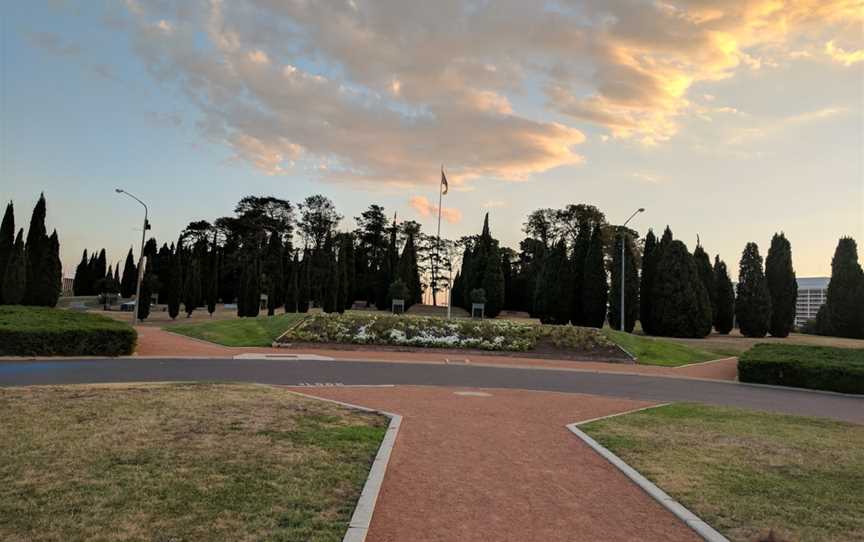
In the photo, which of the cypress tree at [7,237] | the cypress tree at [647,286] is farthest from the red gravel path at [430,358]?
the cypress tree at [7,237]

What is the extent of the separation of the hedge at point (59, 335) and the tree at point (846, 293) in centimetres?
5081

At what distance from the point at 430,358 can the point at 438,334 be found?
16.2 feet

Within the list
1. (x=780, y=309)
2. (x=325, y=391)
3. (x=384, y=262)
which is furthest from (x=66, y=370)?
(x=384, y=262)

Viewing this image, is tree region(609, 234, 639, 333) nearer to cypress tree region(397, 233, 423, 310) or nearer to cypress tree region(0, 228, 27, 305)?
cypress tree region(397, 233, 423, 310)

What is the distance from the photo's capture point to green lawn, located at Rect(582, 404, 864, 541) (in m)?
5.86

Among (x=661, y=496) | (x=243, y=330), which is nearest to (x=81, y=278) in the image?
(x=243, y=330)

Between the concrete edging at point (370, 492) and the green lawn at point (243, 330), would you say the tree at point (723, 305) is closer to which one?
the green lawn at point (243, 330)

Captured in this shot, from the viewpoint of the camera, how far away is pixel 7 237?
50.3 meters

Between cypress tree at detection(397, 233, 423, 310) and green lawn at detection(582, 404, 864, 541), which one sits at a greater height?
cypress tree at detection(397, 233, 423, 310)

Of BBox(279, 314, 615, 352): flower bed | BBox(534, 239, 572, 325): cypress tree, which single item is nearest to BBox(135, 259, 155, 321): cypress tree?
BBox(279, 314, 615, 352): flower bed

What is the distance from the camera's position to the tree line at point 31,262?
4775cm

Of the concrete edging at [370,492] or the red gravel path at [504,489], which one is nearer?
the concrete edging at [370,492]

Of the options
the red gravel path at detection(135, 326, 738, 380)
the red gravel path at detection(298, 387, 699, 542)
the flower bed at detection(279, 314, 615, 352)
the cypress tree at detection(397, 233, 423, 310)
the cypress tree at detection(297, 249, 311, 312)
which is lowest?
the red gravel path at detection(135, 326, 738, 380)

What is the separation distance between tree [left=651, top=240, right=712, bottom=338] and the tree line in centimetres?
5338
